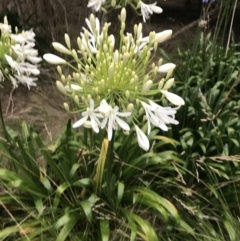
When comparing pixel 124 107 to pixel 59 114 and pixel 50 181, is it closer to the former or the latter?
pixel 50 181

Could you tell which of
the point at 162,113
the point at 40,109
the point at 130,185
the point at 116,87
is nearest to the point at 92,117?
the point at 116,87

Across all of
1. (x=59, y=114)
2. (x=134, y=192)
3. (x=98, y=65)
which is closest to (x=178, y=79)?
(x=59, y=114)

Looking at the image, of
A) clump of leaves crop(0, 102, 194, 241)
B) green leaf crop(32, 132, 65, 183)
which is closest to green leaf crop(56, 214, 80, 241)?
clump of leaves crop(0, 102, 194, 241)

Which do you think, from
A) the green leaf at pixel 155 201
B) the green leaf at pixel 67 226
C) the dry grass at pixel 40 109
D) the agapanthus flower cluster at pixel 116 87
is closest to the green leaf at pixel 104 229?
the green leaf at pixel 67 226

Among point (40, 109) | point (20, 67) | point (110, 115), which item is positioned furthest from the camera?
point (40, 109)

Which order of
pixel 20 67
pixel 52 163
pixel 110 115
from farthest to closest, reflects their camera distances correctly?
pixel 52 163
pixel 20 67
pixel 110 115

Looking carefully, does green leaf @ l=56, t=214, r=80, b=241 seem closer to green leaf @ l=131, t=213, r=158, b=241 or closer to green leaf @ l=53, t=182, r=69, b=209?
green leaf @ l=53, t=182, r=69, b=209

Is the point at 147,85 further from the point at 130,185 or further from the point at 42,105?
the point at 42,105

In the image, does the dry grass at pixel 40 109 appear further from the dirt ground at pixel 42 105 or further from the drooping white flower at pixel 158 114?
the drooping white flower at pixel 158 114

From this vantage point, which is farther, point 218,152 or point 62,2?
point 62,2
